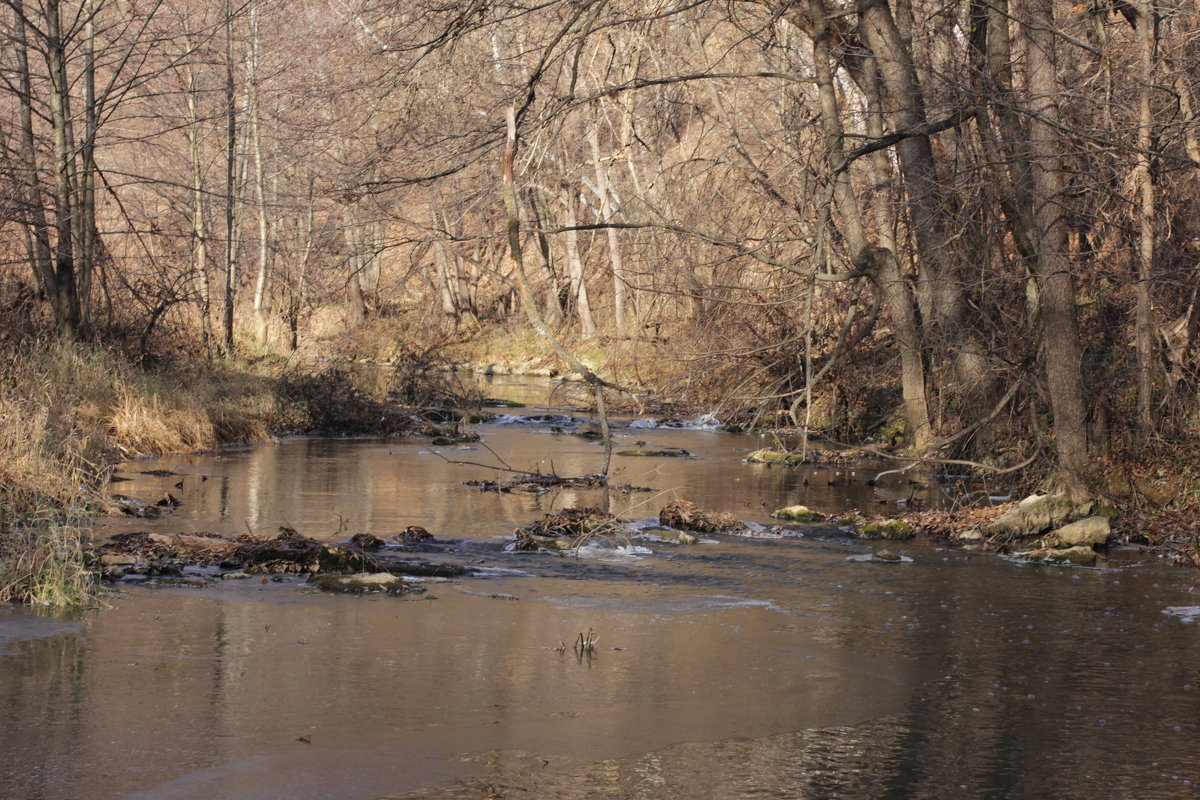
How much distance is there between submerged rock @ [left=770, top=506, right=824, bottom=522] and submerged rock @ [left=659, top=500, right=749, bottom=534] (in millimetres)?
951

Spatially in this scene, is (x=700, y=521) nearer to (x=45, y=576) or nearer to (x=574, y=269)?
(x=45, y=576)

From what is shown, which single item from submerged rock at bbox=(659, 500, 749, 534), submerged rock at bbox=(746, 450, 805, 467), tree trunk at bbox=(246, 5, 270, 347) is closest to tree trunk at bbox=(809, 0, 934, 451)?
submerged rock at bbox=(746, 450, 805, 467)

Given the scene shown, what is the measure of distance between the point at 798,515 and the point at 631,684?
7.50 m

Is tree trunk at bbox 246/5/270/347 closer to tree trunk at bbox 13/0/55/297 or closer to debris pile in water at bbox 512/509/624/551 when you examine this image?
tree trunk at bbox 13/0/55/297

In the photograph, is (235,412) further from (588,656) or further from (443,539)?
(588,656)

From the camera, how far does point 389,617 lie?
9586mm

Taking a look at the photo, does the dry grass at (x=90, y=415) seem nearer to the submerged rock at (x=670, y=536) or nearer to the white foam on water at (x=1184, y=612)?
the submerged rock at (x=670, y=536)

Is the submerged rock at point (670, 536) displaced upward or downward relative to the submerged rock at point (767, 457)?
downward

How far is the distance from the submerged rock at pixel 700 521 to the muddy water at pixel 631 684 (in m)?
1.09

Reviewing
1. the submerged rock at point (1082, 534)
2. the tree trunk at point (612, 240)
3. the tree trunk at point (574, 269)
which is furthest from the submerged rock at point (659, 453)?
the tree trunk at point (574, 269)

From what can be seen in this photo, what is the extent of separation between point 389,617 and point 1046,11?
32.3ft

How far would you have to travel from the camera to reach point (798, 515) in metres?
15.2

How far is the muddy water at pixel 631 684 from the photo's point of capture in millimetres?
6375

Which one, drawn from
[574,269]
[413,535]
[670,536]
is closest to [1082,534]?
[670,536]
